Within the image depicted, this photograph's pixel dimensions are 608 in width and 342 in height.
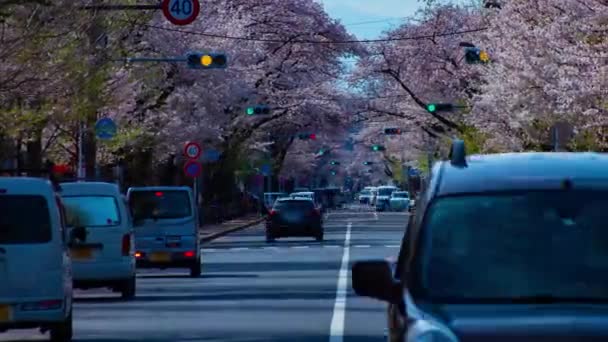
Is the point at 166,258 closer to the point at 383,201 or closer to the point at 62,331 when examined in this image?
the point at 62,331

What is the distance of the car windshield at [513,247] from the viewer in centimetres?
793

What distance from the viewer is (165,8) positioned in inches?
1170

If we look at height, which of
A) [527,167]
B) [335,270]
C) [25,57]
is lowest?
[335,270]

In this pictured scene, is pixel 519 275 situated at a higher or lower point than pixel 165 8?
lower

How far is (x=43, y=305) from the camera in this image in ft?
51.8

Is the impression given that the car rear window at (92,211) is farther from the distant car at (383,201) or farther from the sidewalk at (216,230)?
the distant car at (383,201)

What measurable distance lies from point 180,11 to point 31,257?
1523cm

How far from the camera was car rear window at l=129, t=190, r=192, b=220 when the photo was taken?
2927cm

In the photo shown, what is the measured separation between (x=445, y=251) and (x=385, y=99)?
243 feet

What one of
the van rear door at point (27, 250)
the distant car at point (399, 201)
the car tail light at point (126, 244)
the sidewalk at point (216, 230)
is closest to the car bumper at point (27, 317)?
the van rear door at point (27, 250)

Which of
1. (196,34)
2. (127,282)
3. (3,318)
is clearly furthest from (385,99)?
(3,318)

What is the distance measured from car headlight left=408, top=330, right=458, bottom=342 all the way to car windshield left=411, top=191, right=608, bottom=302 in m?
0.53

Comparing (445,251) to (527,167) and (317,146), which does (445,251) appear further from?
(317,146)

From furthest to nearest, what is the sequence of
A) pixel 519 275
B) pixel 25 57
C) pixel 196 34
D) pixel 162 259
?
pixel 196 34 < pixel 162 259 < pixel 25 57 < pixel 519 275
